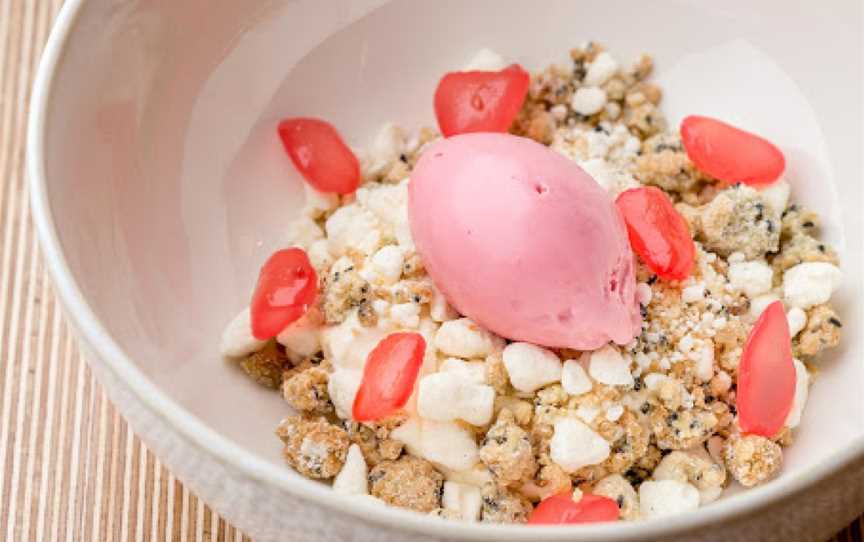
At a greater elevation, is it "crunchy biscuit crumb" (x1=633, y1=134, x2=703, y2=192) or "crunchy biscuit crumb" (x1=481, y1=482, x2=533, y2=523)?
"crunchy biscuit crumb" (x1=633, y1=134, x2=703, y2=192)

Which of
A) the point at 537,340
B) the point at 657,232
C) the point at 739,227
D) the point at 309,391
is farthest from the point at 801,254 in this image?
the point at 309,391

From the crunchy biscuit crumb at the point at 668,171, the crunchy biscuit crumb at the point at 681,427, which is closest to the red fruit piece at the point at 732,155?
the crunchy biscuit crumb at the point at 668,171

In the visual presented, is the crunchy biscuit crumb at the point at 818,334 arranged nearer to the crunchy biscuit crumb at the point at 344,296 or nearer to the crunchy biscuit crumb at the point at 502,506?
the crunchy biscuit crumb at the point at 502,506

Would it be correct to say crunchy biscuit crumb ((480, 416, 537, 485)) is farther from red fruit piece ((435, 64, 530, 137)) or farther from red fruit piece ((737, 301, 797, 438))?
red fruit piece ((435, 64, 530, 137))

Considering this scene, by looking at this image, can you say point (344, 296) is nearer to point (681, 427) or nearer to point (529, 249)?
point (529, 249)

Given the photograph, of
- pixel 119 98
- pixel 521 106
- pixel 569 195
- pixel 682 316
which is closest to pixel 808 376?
pixel 682 316

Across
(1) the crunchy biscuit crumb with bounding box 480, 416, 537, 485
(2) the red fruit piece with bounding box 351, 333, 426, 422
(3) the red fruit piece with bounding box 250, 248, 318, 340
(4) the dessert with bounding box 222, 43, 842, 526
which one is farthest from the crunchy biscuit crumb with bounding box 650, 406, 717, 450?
(3) the red fruit piece with bounding box 250, 248, 318, 340
